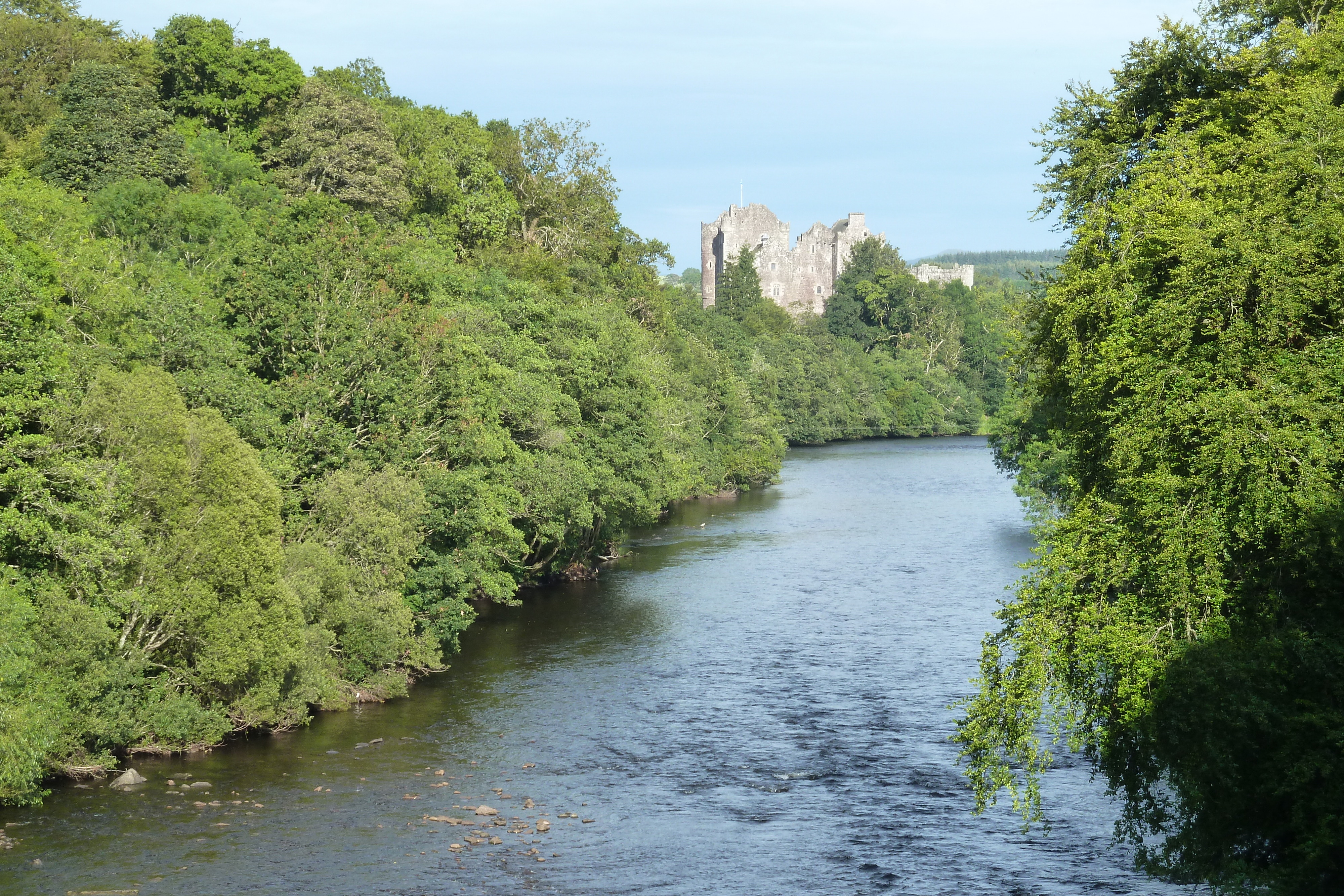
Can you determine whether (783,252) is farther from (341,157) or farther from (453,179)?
(341,157)

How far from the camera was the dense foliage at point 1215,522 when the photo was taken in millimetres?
16406

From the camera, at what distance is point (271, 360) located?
1412 inches

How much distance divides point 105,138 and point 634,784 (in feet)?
135

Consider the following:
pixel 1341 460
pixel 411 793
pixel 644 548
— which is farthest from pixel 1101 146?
pixel 644 548

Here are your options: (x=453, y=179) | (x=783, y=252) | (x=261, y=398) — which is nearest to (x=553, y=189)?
(x=453, y=179)

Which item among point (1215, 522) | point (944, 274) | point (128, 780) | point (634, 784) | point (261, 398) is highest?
point (944, 274)

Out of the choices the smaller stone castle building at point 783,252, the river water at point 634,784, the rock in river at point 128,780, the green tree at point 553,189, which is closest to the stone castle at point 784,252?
the smaller stone castle building at point 783,252

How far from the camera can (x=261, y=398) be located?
3409 cm

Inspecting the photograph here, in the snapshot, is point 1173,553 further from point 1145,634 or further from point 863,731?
point 863,731

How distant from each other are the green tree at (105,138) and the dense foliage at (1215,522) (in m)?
44.6

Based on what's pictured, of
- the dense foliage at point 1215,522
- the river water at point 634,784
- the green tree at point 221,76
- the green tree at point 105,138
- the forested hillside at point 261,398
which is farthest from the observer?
the green tree at point 221,76

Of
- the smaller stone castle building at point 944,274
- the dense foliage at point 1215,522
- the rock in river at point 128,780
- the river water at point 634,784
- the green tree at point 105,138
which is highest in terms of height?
the smaller stone castle building at point 944,274

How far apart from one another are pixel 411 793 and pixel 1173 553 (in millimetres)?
17132

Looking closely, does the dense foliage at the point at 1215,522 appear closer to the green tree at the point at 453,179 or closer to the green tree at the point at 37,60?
the green tree at the point at 453,179
